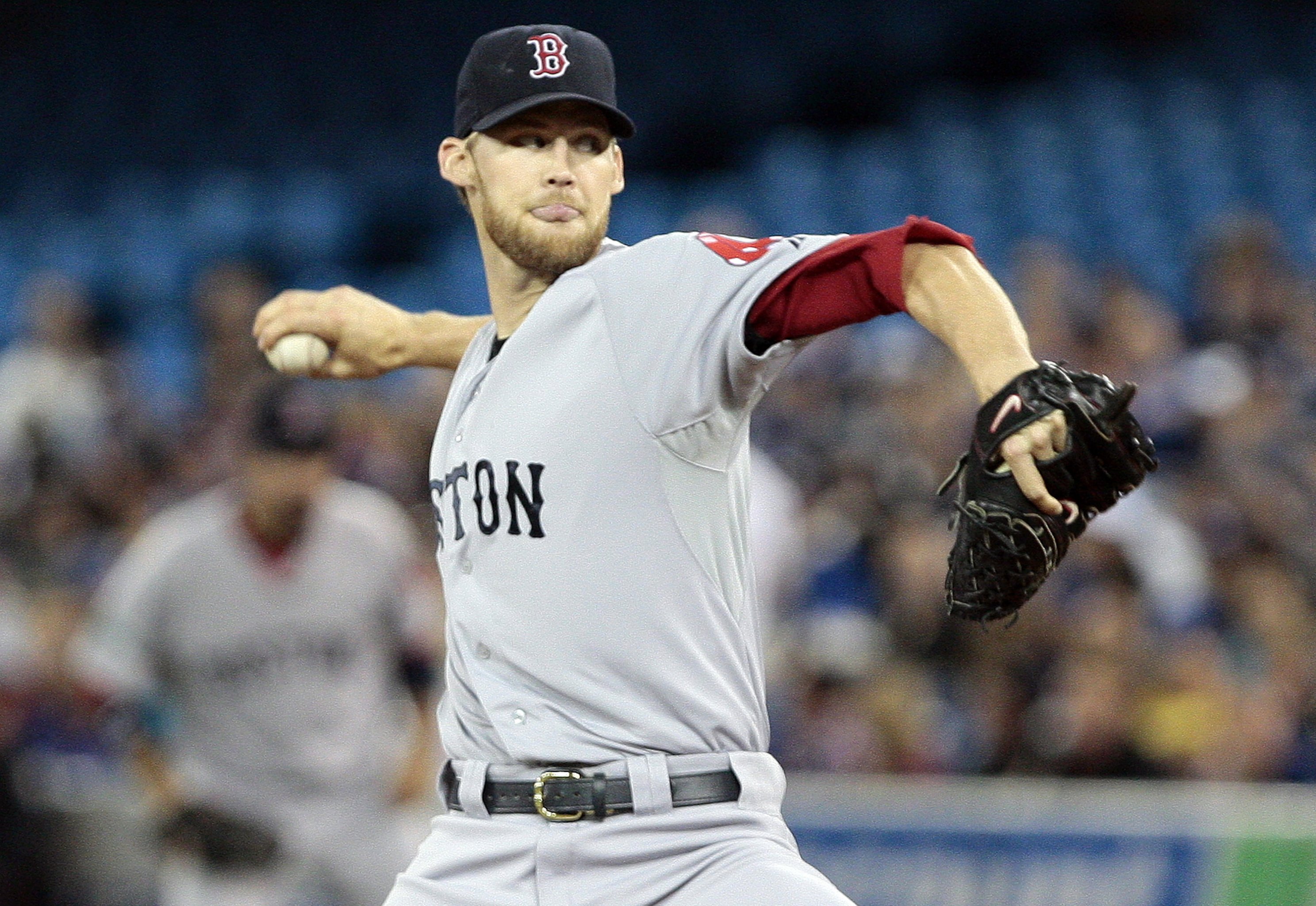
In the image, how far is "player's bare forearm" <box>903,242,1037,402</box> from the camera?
2.29 meters

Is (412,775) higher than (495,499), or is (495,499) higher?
(495,499)

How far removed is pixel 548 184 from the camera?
3012 mm

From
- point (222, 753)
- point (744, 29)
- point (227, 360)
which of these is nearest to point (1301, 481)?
point (222, 753)

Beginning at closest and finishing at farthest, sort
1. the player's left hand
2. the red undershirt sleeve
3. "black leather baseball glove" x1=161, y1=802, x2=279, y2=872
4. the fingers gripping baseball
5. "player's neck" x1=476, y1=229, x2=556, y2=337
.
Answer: the fingers gripping baseball, the red undershirt sleeve, "player's neck" x1=476, y1=229, x2=556, y2=337, "black leather baseball glove" x1=161, y1=802, x2=279, y2=872, the player's left hand

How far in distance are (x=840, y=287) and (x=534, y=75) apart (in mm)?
780

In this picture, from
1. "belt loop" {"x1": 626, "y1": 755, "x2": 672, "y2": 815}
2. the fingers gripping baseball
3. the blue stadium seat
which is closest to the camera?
the fingers gripping baseball

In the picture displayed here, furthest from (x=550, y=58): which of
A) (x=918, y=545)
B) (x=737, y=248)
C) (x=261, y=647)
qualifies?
(x=918, y=545)

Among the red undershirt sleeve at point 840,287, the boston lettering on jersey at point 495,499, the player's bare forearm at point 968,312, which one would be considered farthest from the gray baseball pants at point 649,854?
the player's bare forearm at point 968,312

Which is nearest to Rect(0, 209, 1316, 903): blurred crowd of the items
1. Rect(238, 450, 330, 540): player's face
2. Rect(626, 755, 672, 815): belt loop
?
Rect(238, 450, 330, 540): player's face

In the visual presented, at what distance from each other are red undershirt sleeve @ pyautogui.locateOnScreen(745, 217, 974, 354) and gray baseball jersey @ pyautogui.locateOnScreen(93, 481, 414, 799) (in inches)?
134

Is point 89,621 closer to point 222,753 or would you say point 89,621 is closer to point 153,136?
point 222,753

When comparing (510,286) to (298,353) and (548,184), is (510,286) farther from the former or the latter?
(298,353)

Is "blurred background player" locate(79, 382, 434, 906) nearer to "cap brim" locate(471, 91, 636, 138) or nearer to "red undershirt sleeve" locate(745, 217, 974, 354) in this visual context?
"cap brim" locate(471, 91, 636, 138)

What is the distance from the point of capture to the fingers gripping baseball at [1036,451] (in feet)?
7.34
